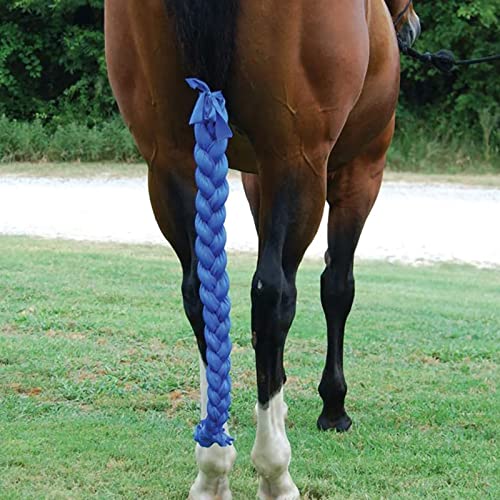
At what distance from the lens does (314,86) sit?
2750 mm

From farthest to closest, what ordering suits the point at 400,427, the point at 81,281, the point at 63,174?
the point at 63,174 < the point at 81,281 < the point at 400,427

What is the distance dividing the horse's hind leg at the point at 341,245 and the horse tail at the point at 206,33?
1344mm

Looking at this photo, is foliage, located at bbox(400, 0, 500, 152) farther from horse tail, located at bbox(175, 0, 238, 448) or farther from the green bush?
horse tail, located at bbox(175, 0, 238, 448)

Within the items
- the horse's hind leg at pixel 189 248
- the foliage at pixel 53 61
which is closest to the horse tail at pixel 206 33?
the horse's hind leg at pixel 189 248

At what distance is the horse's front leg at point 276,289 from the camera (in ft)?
9.27

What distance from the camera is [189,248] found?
10.0ft

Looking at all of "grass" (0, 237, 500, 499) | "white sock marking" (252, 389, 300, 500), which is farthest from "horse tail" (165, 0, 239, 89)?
"grass" (0, 237, 500, 499)

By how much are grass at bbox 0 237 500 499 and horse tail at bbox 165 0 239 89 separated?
4.88 feet

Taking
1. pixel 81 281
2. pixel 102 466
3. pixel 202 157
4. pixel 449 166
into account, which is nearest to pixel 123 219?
pixel 81 281

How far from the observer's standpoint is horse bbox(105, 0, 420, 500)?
265 centimetres

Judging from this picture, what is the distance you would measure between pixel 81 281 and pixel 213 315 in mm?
5007

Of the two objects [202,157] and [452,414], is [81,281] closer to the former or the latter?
[452,414]

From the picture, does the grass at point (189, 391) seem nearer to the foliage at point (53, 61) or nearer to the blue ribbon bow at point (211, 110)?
the blue ribbon bow at point (211, 110)

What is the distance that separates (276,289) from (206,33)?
82cm
